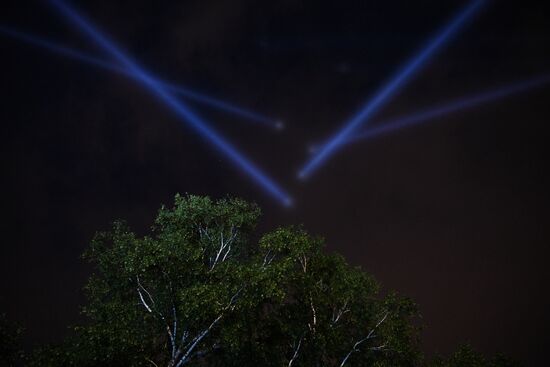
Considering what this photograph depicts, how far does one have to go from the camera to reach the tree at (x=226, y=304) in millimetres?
20859

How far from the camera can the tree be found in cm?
2086

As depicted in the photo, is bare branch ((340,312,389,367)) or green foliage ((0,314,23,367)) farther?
bare branch ((340,312,389,367))

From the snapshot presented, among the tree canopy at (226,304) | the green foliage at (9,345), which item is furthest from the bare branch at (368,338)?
the green foliage at (9,345)

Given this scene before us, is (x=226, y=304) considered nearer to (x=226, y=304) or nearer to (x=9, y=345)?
(x=226, y=304)

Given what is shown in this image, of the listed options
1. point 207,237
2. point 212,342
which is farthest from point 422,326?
point 207,237

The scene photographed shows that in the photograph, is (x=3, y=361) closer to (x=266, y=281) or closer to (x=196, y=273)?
(x=196, y=273)

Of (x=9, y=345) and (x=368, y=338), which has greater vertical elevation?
(x=368, y=338)

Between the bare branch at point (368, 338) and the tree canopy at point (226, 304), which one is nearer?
the tree canopy at point (226, 304)

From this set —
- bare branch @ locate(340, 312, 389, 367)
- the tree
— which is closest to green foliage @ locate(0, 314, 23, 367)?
the tree

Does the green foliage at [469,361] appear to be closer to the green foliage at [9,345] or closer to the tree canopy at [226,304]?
the tree canopy at [226,304]

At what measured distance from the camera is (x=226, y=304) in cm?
2152

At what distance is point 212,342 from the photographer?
23.8 m

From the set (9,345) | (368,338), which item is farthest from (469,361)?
(9,345)

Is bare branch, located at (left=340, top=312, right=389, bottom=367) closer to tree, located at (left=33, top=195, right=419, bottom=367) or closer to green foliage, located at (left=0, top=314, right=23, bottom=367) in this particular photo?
tree, located at (left=33, top=195, right=419, bottom=367)
